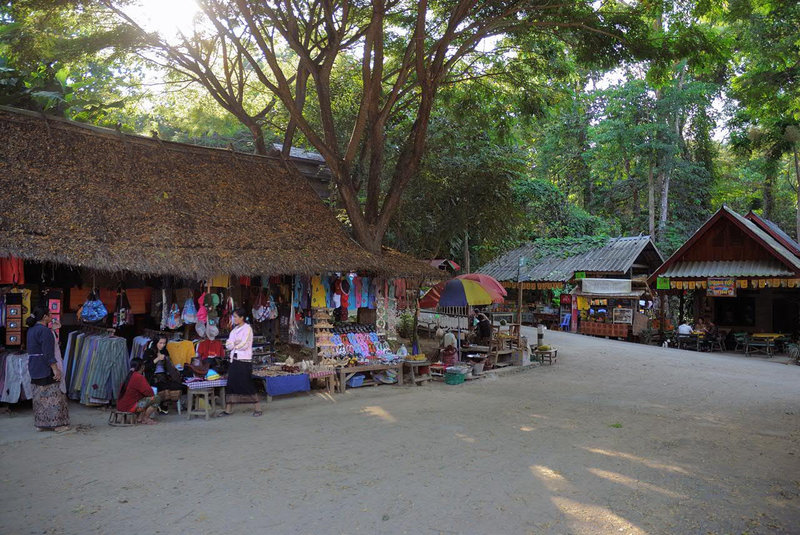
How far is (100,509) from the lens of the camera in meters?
4.97

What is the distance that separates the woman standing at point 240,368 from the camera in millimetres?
8609

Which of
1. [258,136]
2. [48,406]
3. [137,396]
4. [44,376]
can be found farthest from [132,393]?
[258,136]

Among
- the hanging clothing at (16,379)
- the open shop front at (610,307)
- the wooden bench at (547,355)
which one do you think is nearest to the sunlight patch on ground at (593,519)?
the hanging clothing at (16,379)

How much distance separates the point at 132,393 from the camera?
25.8ft

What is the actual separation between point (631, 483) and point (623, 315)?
1803cm

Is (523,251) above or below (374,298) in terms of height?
above

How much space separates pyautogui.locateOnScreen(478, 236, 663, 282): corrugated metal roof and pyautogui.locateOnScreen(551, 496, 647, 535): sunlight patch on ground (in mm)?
18570

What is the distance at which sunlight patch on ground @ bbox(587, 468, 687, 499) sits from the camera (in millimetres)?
5594

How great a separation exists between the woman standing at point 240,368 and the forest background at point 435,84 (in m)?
4.61

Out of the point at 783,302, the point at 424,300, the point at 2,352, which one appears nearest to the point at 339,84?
the point at 424,300

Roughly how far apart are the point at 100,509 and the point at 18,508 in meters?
0.72

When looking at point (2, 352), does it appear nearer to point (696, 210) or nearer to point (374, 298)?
point (374, 298)

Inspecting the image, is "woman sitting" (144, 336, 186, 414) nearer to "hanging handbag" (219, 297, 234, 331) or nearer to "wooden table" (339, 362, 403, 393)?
"hanging handbag" (219, 297, 234, 331)

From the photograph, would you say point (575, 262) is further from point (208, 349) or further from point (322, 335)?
point (208, 349)
